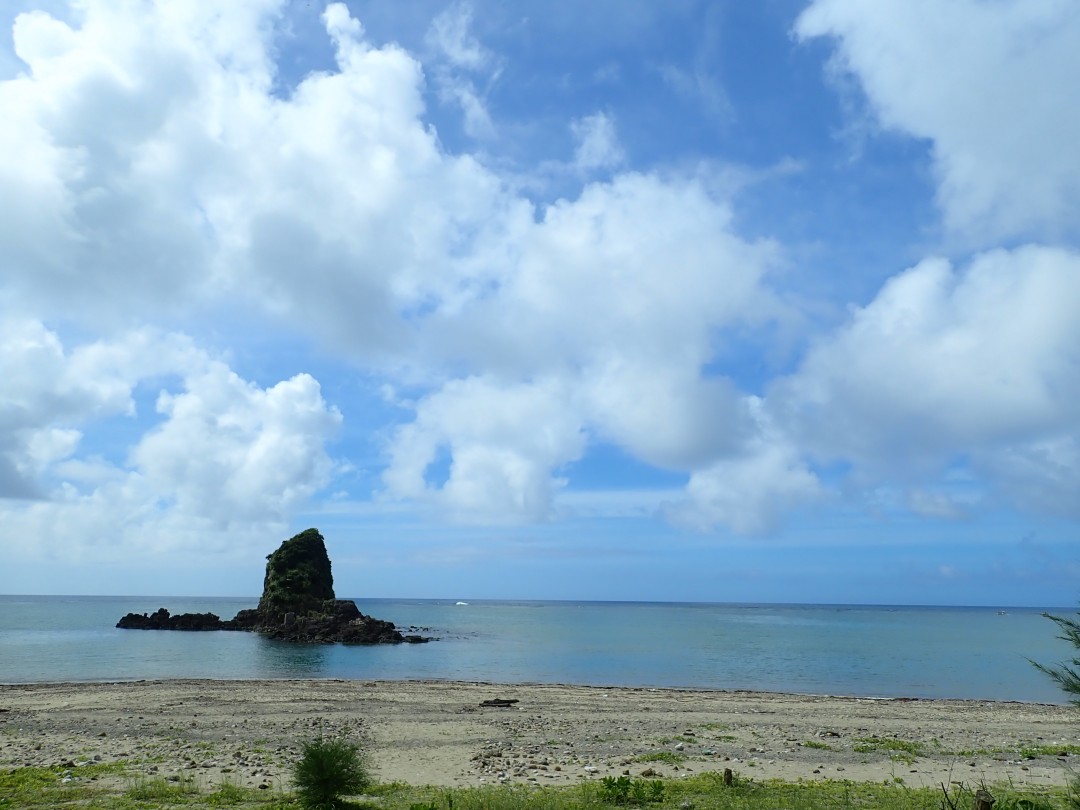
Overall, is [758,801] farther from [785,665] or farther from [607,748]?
[785,665]

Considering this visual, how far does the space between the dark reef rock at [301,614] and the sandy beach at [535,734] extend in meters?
62.3

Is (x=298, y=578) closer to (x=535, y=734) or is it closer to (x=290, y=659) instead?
(x=290, y=659)

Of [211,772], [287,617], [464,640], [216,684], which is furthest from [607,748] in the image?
[287,617]

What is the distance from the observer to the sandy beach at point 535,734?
64.9ft

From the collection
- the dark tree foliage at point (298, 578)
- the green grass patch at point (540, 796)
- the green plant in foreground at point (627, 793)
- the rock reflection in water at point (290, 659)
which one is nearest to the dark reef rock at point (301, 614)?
the dark tree foliage at point (298, 578)

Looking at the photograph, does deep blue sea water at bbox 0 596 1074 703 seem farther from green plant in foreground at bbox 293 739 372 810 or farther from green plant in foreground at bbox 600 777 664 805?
green plant in foreground at bbox 293 739 372 810

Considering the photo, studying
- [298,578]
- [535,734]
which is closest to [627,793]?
[535,734]

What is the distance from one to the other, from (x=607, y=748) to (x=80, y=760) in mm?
15338

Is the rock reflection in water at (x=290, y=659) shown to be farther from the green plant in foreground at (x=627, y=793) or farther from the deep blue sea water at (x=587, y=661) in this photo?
the green plant in foreground at (x=627, y=793)

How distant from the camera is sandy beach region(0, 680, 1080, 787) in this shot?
19781 mm

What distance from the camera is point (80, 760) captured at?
19797 millimetres

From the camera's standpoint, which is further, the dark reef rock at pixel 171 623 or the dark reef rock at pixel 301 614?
the dark reef rock at pixel 171 623

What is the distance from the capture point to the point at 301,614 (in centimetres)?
11512

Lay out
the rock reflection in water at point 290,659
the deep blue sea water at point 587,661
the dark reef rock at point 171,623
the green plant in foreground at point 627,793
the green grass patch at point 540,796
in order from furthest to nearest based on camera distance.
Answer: the dark reef rock at point 171,623 < the rock reflection in water at point 290,659 < the deep blue sea water at point 587,661 < the green plant in foreground at point 627,793 < the green grass patch at point 540,796
